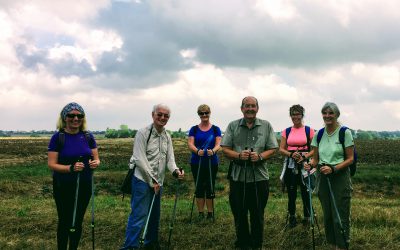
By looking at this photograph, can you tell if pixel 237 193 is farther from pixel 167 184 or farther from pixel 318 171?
pixel 167 184

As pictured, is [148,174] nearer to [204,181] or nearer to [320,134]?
[204,181]

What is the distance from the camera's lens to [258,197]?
686 centimetres

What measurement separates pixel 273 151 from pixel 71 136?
3.59 metres

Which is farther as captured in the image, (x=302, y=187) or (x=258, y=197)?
(x=302, y=187)

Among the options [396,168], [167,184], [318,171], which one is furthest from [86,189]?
[396,168]

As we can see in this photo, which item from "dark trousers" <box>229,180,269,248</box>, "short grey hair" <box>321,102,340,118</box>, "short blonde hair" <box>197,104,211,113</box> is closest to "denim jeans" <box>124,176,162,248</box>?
"dark trousers" <box>229,180,269,248</box>

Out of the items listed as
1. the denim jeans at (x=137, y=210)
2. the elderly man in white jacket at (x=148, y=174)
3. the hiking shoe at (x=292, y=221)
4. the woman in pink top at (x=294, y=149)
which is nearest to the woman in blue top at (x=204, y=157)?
the woman in pink top at (x=294, y=149)

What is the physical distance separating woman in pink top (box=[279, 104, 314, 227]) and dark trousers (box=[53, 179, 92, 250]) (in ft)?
14.7

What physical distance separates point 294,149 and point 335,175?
1.95 m

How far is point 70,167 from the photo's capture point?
235 inches

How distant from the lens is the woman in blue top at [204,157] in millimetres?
9129

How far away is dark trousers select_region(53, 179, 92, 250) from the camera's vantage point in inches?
241

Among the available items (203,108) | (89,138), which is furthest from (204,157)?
(89,138)

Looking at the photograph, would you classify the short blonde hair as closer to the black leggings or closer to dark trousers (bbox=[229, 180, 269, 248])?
the black leggings
